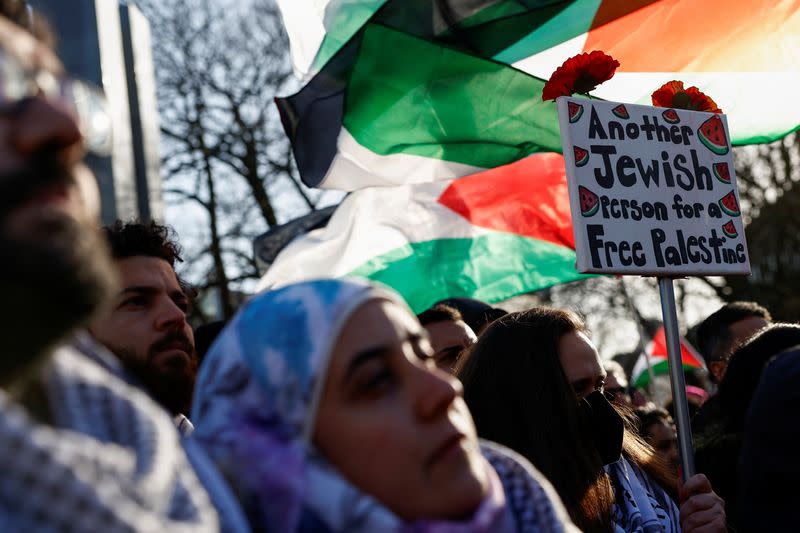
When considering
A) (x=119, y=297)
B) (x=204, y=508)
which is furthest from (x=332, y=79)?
(x=204, y=508)

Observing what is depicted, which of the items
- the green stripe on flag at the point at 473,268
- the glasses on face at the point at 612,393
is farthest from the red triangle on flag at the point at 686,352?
the glasses on face at the point at 612,393

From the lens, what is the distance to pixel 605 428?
324 centimetres

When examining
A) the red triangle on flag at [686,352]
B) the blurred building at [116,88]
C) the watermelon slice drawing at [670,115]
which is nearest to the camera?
the blurred building at [116,88]

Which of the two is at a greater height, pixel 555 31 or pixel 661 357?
pixel 555 31

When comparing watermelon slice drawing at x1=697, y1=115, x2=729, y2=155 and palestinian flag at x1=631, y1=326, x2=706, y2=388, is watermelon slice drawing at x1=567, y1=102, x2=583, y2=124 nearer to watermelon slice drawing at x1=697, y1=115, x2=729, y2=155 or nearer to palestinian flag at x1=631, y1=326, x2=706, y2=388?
watermelon slice drawing at x1=697, y1=115, x2=729, y2=155

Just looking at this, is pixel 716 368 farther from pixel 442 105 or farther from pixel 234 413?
pixel 234 413

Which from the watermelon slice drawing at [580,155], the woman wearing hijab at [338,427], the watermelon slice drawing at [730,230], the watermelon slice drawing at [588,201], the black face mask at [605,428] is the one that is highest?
the watermelon slice drawing at [580,155]

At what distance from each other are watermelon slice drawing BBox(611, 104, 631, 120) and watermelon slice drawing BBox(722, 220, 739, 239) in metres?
0.55

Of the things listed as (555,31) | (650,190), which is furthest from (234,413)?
(555,31)

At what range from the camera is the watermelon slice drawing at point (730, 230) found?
376 cm

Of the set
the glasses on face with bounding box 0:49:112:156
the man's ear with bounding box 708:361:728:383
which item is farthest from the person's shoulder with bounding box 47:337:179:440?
the man's ear with bounding box 708:361:728:383

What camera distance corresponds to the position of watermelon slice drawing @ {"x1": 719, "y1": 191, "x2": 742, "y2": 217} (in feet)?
12.5

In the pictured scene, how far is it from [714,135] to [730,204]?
27 cm

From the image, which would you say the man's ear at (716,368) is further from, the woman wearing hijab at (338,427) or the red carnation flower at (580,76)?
the woman wearing hijab at (338,427)
